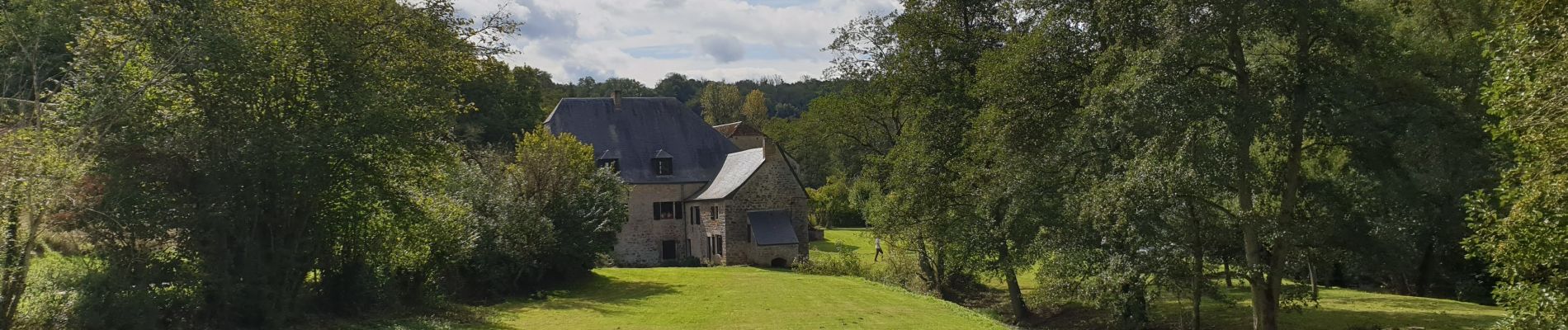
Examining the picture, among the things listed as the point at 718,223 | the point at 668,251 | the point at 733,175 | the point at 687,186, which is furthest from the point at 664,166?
the point at 718,223

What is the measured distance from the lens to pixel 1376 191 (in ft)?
65.0

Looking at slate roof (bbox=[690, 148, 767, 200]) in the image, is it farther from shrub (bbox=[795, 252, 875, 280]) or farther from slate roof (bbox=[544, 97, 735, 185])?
shrub (bbox=[795, 252, 875, 280])

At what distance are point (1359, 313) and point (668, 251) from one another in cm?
2787

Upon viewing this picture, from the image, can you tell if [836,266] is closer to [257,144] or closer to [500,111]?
[500,111]

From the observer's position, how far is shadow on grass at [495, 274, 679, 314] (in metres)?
22.5

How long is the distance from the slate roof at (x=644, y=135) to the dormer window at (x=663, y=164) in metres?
0.16

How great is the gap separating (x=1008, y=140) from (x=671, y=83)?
12559 centimetres

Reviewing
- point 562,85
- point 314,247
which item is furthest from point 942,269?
point 562,85

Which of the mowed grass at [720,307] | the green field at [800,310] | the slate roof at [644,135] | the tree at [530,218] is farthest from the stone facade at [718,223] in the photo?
the green field at [800,310]

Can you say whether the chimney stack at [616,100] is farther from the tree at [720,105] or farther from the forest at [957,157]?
the tree at [720,105]

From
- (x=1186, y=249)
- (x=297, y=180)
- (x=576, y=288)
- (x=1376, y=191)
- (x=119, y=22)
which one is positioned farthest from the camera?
(x=576, y=288)

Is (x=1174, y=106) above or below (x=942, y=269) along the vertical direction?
above

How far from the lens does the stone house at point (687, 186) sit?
38.1 metres

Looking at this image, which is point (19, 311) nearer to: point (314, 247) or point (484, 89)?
point (314, 247)
